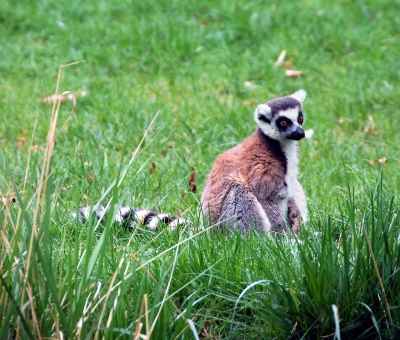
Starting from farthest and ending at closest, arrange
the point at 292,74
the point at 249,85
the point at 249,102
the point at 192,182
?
the point at 292,74
the point at 249,85
the point at 249,102
the point at 192,182

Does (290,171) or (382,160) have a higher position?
(290,171)

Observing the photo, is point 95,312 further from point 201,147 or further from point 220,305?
point 201,147

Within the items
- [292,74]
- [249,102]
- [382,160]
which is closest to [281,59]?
[292,74]

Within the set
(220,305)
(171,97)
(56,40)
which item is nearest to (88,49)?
(56,40)

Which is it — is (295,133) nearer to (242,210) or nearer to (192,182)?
(242,210)

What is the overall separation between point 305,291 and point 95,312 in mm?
930

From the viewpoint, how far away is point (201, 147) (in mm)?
5527

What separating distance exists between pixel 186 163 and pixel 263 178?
135 centimetres

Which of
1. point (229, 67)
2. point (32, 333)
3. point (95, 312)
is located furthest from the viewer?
point (229, 67)

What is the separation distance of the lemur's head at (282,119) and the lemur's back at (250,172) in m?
0.08

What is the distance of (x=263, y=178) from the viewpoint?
394 cm

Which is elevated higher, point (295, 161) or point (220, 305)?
point (295, 161)

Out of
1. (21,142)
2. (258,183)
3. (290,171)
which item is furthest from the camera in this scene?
(21,142)

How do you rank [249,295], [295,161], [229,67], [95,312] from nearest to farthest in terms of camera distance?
[95,312] < [249,295] < [295,161] < [229,67]
